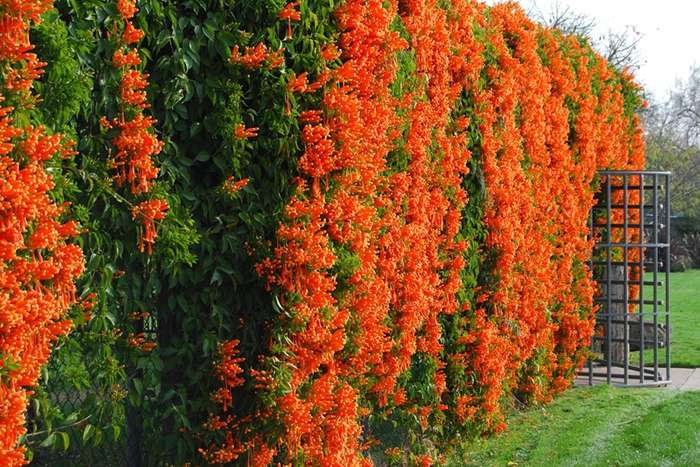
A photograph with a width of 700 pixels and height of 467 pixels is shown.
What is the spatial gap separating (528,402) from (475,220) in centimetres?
284

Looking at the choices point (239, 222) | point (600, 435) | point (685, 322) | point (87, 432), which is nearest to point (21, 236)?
point (87, 432)

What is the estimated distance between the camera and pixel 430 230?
657 centimetres

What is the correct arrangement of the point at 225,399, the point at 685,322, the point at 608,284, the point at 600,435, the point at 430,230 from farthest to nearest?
the point at 685,322 < the point at 608,284 < the point at 600,435 < the point at 430,230 < the point at 225,399

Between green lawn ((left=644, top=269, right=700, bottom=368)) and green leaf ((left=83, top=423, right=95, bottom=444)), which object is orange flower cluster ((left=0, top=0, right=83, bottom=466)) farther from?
green lawn ((left=644, top=269, right=700, bottom=368))

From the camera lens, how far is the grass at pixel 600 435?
24.3 feet

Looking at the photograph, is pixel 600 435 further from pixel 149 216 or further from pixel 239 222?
pixel 149 216

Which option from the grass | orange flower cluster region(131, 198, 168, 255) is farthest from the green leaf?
the grass

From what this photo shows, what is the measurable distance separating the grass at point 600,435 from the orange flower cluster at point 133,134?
14.3 feet

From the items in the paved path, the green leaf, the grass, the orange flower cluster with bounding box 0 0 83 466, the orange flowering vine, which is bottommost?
the grass

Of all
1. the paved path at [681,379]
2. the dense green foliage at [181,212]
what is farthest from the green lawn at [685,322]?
the dense green foliage at [181,212]

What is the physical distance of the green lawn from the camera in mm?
13805

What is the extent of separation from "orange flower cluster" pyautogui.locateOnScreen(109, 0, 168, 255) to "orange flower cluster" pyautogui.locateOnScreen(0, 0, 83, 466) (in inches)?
18.7

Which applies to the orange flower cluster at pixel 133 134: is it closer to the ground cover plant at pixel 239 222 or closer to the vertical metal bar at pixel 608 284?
the ground cover plant at pixel 239 222

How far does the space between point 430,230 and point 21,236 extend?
396 centimetres
